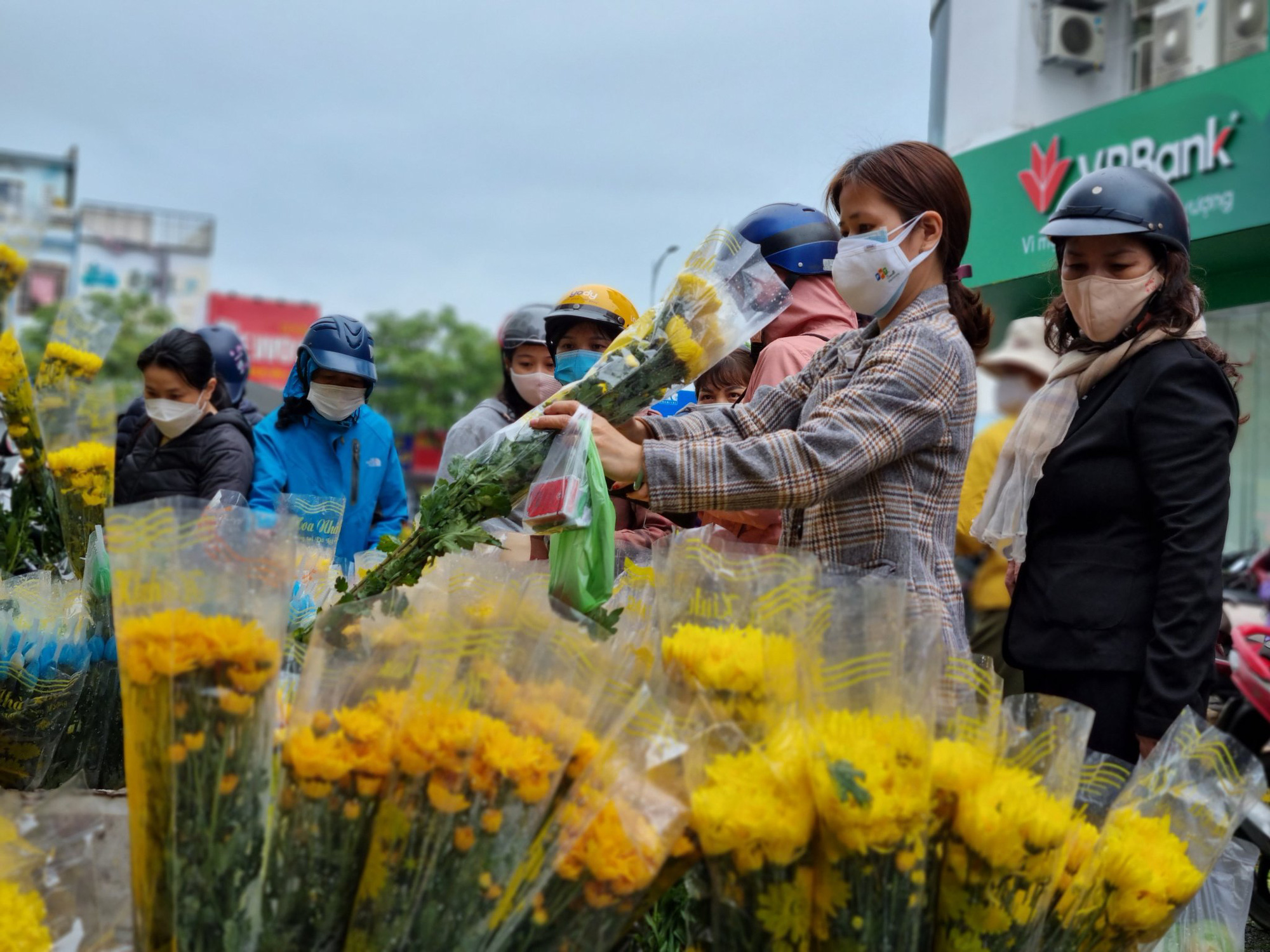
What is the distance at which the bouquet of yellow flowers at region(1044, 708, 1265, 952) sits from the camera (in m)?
1.52

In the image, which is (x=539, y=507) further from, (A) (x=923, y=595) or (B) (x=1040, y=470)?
(B) (x=1040, y=470)

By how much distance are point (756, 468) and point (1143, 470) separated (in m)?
0.86

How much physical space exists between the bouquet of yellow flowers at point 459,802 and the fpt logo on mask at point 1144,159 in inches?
274

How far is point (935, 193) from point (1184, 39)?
12.1m

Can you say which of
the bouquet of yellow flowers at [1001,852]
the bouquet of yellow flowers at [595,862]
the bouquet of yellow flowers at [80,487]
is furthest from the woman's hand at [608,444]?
the bouquet of yellow flowers at [80,487]

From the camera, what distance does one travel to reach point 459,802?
132 centimetres

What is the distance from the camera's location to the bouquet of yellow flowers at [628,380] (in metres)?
1.87

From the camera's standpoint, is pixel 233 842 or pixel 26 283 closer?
pixel 233 842

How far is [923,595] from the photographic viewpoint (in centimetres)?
198

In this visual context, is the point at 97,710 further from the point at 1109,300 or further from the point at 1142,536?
the point at 1109,300

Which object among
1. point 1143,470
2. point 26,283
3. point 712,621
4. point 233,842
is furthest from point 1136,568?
point 26,283

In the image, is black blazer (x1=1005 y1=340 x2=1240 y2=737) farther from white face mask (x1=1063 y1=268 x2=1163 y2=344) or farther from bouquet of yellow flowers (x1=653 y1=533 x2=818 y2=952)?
bouquet of yellow flowers (x1=653 y1=533 x2=818 y2=952)

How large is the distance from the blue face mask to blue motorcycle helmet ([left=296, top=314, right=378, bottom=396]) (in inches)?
49.3

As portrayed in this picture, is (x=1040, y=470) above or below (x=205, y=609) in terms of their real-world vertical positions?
above
